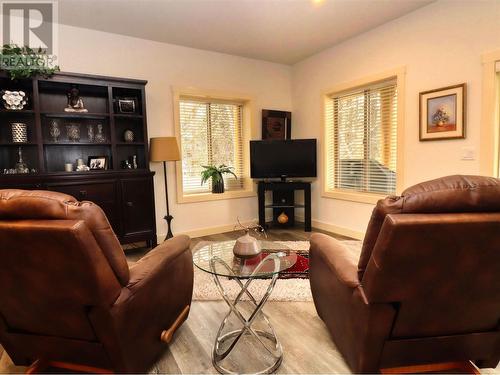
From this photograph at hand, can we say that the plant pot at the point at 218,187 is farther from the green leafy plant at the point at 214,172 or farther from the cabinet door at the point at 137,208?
the cabinet door at the point at 137,208

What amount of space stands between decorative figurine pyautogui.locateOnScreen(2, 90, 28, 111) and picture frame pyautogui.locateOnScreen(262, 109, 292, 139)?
3280mm

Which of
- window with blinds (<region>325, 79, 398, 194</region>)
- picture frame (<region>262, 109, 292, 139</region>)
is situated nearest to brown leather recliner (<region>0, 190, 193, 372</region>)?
window with blinds (<region>325, 79, 398, 194</region>)

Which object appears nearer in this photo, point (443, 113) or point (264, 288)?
point (264, 288)

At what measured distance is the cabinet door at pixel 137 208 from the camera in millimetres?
3580

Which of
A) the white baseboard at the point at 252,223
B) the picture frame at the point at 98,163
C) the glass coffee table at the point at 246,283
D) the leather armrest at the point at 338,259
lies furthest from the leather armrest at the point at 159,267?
the white baseboard at the point at 252,223

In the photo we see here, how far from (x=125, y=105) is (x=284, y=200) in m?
2.77

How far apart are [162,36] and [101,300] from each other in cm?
366

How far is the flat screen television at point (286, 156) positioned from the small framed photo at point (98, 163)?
2.13m

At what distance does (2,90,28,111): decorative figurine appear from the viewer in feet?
9.91

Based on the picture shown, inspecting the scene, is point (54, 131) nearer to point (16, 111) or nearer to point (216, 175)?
point (16, 111)

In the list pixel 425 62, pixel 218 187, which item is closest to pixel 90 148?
pixel 218 187

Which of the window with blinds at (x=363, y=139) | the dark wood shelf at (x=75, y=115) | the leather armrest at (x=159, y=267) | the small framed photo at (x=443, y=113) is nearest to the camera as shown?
the leather armrest at (x=159, y=267)

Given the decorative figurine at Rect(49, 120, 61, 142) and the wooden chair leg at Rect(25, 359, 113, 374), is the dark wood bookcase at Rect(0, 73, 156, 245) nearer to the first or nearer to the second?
the decorative figurine at Rect(49, 120, 61, 142)

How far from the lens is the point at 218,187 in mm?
4750
